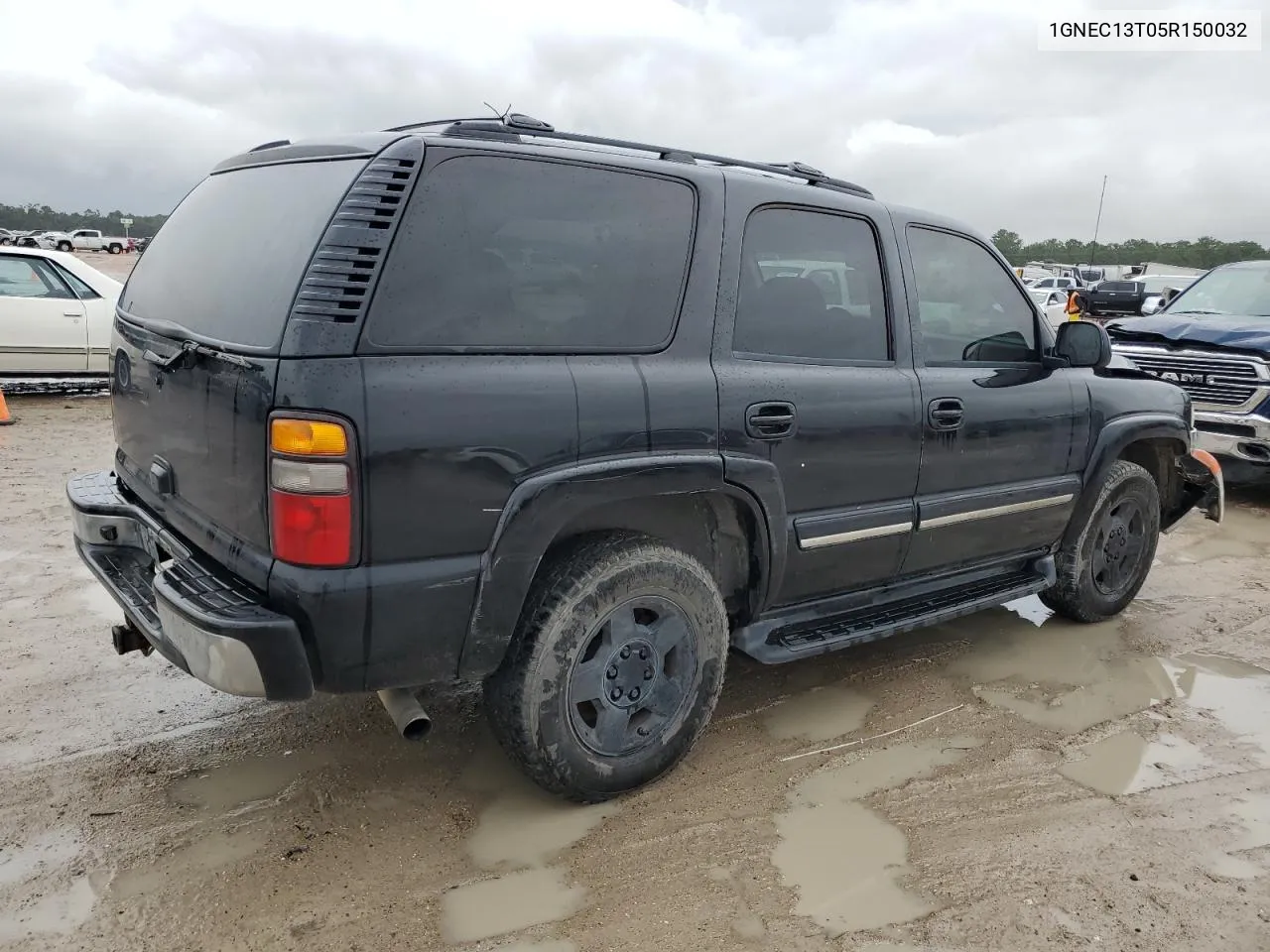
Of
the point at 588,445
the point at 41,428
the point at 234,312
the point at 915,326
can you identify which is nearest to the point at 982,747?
the point at 915,326

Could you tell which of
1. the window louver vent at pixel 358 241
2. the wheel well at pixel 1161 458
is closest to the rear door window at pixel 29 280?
the window louver vent at pixel 358 241

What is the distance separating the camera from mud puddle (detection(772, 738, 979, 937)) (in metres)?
2.48

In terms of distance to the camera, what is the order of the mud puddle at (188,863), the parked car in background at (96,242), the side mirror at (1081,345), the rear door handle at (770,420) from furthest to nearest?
the parked car in background at (96,242)
the side mirror at (1081,345)
the rear door handle at (770,420)
the mud puddle at (188,863)

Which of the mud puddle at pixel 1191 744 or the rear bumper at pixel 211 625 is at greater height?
the rear bumper at pixel 211 625

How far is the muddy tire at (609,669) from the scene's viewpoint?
265 centimetres

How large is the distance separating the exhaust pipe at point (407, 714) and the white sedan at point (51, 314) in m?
8.07

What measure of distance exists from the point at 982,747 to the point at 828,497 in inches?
42.3

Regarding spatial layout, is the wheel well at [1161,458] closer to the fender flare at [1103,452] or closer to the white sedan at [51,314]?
the fender flare at [1103,452]

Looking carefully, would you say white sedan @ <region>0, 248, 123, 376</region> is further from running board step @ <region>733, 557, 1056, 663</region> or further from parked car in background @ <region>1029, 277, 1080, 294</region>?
parked car in background @ <region>1029, 277, 1080, 294</region>

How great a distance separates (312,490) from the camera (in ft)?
7.35

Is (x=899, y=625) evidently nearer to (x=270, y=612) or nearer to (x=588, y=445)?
(x=588, y=445)

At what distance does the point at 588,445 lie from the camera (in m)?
2.59

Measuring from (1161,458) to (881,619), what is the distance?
2260 mm

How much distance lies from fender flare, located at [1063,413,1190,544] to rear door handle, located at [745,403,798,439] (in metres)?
1.91
